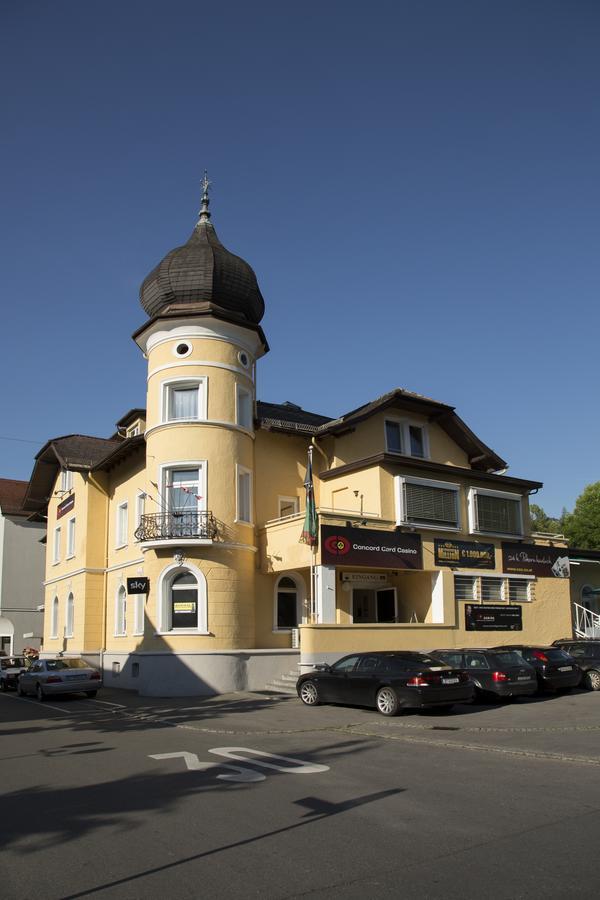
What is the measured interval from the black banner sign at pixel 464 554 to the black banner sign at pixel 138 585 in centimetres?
972

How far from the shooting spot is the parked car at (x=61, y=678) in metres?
24.1

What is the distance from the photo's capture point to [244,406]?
90.4ft

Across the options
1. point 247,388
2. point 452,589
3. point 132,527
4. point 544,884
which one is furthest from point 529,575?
point 544,884

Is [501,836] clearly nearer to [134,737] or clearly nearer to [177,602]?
[134,737]

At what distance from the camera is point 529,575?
3027 centimetres

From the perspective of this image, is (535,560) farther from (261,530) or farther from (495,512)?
(261,530)

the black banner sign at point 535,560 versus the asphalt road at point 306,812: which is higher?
the black banner sign at point 535,560

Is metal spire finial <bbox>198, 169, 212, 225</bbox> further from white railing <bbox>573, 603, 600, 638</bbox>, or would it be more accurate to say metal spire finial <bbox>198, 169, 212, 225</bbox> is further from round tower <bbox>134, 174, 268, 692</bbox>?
white railing <bbox>573, 603, 600, 638</bbox>

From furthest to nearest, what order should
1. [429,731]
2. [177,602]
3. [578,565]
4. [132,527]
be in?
[578,565]
[132,527]
[177,602]
[429,731]

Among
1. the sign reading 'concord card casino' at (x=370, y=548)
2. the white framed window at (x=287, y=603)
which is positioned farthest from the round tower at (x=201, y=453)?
the sign reading 'concord card casino' at (x=370, y=548)

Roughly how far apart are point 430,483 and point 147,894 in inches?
894

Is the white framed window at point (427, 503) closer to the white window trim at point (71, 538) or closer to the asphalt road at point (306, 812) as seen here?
the asphalt road at point (306, 812)

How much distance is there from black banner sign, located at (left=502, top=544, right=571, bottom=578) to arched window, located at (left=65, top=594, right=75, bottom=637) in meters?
18.2

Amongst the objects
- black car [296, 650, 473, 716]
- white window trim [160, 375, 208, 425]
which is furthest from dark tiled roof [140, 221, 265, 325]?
black car [296, 650, 473, 716]
